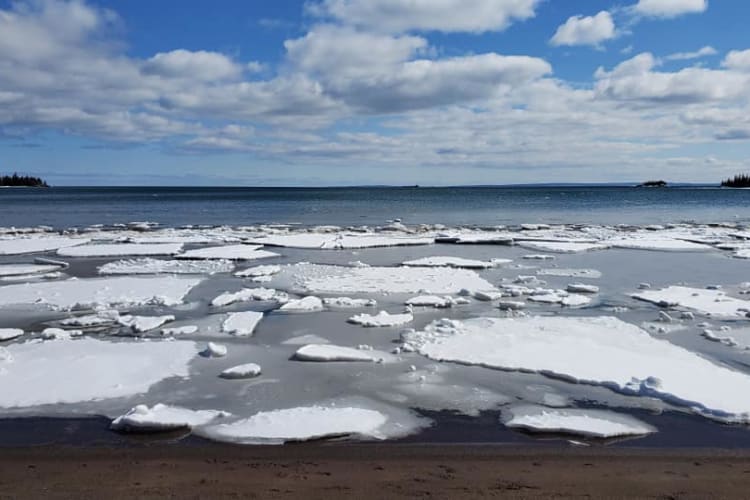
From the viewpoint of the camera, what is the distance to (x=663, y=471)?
13.1 feet

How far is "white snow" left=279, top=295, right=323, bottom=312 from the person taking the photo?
30.7ft

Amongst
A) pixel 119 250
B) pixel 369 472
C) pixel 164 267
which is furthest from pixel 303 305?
pixel 119 250

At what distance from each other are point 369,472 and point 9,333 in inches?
237

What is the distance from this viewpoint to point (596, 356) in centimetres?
669

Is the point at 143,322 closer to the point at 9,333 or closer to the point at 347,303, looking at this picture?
the point at 9,333

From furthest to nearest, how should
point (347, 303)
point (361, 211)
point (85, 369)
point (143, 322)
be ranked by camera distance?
1. point (361, 211)
2. point (347, 303)
3. point (143, 322)
4. point (85, 369)

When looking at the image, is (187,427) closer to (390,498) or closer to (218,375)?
(218,375)

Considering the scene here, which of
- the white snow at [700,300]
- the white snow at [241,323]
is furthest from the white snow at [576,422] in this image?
the white snow at [700,300]

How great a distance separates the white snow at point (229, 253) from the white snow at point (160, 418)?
1119cm

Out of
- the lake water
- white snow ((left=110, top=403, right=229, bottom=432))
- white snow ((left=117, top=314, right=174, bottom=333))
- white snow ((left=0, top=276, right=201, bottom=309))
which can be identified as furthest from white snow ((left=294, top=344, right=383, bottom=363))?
the lake water

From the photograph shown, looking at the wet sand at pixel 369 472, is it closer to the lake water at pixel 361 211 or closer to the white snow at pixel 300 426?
the white snow at pixel 300 426

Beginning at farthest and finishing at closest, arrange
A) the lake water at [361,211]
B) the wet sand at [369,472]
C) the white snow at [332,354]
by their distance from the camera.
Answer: the lake water at [361,211] < the white snow at [332,354] < the wet sand at [369,472]

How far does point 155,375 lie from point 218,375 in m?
0.64

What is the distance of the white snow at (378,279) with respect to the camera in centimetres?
1109
